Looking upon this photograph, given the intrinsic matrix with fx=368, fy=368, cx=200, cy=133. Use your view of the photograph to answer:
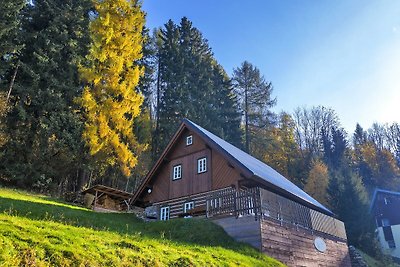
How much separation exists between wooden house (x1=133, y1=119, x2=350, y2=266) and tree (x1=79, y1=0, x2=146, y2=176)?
6021mm

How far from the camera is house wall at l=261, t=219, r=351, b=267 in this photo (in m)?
16.4

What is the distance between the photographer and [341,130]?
191 feet

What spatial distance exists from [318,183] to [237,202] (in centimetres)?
2684

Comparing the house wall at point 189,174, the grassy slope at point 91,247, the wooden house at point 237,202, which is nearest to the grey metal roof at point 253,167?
the wooden house at point 237,202

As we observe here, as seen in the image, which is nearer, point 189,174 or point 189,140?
point 189,174

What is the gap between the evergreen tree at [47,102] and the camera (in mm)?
A: 27625

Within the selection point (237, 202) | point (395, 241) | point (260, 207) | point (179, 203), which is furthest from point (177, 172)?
point (395, 241)

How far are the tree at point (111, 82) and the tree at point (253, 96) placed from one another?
2105 cm

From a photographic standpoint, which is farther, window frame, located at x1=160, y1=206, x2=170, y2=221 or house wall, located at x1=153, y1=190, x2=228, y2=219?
window frame, located at x1=160, y1=206, x2=170, y2=221

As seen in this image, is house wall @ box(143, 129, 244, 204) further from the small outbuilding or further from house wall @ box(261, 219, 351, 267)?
house wall @ box(261, 219, 351, 267)

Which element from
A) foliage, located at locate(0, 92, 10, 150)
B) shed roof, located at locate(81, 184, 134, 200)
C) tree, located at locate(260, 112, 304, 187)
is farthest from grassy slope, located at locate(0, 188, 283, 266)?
tree, located at locate(260, 112, 304, 187)

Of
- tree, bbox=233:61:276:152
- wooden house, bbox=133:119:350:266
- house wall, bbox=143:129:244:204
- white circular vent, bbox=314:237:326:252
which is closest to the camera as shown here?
wooden house, bbox=133:119:350:266

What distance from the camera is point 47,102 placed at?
29516 millimetres

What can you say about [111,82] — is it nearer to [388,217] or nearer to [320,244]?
[320,244]
